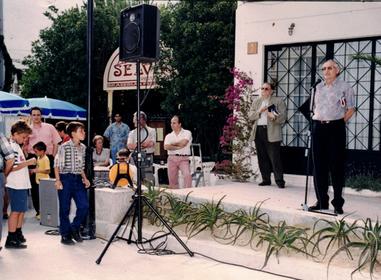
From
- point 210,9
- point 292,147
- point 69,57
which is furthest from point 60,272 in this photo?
point 69,57

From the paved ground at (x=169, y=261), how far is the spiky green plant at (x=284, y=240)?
96 millimetres

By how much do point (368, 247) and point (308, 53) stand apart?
191 inches

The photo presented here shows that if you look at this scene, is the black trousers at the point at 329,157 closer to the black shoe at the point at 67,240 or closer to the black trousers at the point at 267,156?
the black trousers at the point at 267,156

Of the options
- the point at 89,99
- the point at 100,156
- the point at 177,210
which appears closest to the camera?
the point at 177,210

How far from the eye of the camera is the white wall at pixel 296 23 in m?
8.08

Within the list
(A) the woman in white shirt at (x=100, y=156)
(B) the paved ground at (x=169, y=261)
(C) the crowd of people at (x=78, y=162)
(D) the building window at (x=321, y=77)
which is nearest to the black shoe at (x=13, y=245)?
(C) the crowd of people at (x=78, y=162)

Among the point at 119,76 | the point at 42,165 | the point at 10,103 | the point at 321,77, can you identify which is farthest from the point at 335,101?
the point at 119,76

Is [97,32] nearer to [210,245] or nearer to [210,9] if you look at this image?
[210,9]

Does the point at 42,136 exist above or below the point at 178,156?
above

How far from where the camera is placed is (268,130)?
823cm

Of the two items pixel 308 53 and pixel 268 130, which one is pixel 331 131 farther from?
pixel 308 53

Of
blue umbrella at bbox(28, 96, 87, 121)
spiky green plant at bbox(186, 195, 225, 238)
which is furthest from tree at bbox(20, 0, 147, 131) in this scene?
spiky green plant at bbox(186, 195, 225, 238)

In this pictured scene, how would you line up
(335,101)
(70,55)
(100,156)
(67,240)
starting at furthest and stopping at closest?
(70,55) → (100,156) → (67,240) → (335,101)

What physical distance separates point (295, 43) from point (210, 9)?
408cm
